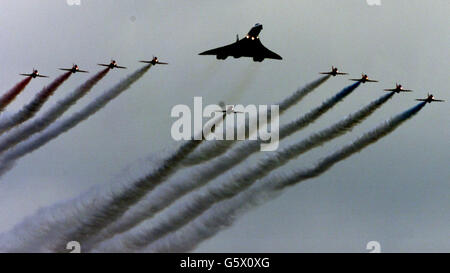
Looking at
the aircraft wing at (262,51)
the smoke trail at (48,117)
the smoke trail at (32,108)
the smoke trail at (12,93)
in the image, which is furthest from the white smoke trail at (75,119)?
the aircraft wing at (262,51)

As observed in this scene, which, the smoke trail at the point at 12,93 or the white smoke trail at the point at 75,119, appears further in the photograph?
the white smoke trail at the point at 75,119

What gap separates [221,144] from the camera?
15512 cm

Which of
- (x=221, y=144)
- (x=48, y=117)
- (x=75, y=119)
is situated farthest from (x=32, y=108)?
(x=221, y=144)

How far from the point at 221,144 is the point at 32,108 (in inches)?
773

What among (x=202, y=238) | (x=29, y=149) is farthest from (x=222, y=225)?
(x=29, y=149)

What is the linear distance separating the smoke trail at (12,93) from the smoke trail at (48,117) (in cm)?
317

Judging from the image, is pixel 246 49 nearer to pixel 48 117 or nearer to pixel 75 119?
pixel 75 119

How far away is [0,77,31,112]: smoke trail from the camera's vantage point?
158000 millimetres

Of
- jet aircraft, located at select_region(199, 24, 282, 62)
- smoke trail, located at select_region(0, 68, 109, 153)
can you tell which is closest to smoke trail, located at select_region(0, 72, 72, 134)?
smoke trail, located at select_region(0, 68, 109, 153)

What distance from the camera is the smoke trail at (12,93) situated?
158000mm

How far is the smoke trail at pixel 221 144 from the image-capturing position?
154 meters

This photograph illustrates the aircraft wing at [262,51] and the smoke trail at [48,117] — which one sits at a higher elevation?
the aircraft wing at [262,51]

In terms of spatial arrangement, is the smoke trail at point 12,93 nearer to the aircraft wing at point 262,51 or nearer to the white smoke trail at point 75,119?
the white smoke trail at point 75,119

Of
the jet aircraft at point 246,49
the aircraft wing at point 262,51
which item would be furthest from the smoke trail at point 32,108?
the aircraft wing at point 262,51
